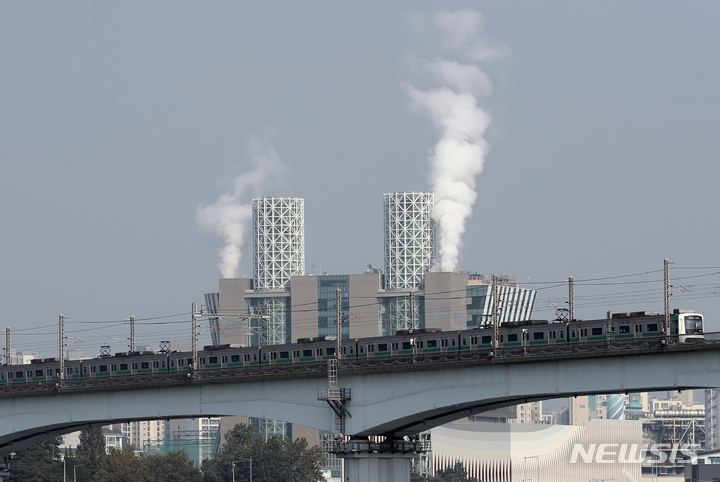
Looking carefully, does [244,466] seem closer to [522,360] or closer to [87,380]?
[87,380]

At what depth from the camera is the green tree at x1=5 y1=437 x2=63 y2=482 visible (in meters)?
164

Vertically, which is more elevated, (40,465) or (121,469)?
(40,465)

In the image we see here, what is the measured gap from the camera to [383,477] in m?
76.6

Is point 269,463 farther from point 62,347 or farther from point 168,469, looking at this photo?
point 62,347

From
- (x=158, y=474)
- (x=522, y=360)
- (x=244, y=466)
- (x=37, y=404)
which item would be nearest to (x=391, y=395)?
(x=522, y=360)

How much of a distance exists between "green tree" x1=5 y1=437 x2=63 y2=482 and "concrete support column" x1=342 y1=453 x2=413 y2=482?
95432mm

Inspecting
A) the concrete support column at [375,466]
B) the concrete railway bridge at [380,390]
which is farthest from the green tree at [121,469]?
the concrete support column at [375,466]

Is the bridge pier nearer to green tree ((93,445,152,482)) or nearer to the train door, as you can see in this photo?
the train door

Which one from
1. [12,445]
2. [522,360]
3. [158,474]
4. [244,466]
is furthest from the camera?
[244,466]

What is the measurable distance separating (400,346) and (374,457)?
26.6 feet

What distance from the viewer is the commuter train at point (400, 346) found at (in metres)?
67.9

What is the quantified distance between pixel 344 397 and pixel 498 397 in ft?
38.4

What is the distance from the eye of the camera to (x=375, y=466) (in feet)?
249

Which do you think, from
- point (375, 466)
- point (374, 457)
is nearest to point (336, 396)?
point (374, 457)
